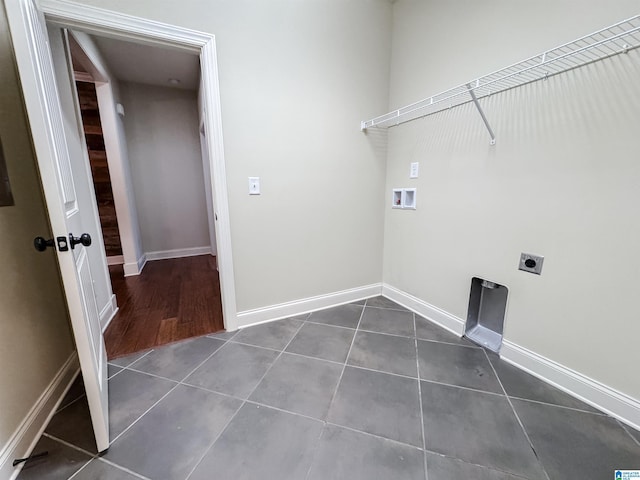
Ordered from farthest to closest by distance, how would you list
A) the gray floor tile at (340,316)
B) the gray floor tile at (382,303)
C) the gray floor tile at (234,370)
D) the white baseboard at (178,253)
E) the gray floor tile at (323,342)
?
the white baseboard at (178,253) < the gray floor tile at (382,303) < the gray floor tile at (340,316) < the gray floor tile at (323,342) < the gray floor tile at (234,370)

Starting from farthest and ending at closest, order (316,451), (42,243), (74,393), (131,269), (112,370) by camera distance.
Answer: (131,269) < (112,370) < (74,393) < (316,451) < (42,243)

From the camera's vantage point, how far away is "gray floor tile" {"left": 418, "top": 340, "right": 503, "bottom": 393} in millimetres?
1462

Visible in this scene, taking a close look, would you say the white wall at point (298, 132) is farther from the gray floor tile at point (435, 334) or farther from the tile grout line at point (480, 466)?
the tile grout line at point (480, 466)

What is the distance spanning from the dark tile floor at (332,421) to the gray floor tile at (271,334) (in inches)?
2.1

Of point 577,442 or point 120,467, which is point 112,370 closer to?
point 120,467

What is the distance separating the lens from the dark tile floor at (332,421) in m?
1.02

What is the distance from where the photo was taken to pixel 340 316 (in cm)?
223

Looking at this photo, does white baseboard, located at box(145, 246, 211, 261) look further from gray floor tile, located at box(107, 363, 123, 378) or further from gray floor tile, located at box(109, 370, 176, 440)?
gray floor tile, located at box(109, 370, 176, 440)

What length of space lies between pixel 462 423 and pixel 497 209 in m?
1.19

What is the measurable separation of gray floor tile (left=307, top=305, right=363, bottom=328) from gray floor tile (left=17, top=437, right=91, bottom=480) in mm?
1453

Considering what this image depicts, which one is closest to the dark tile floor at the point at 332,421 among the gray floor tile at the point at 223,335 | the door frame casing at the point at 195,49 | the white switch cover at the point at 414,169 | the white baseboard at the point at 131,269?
the gray floor tile at the point at 223,335

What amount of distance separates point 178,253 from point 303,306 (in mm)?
3015

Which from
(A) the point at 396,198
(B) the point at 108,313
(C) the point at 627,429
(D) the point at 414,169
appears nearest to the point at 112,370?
(B) the point at 108,313

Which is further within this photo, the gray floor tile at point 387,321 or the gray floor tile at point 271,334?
the gray floor tile at point 387,321
